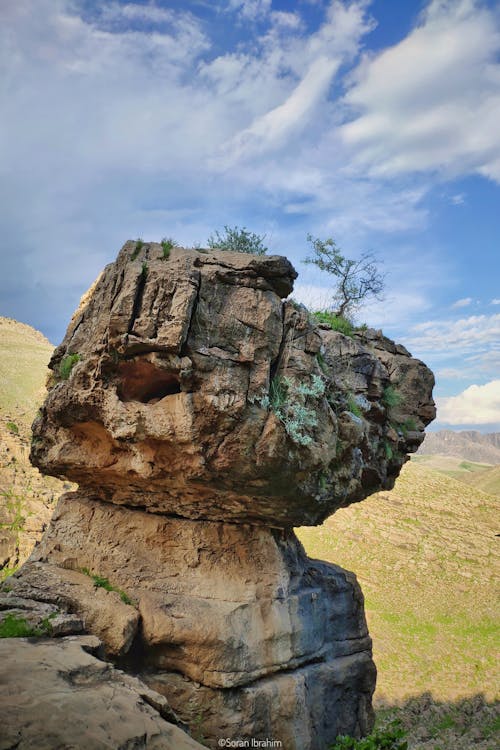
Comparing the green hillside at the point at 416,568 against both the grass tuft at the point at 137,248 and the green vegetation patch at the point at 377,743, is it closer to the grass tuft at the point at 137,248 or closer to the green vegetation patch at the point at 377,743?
the green vegetation patch at the point at 377,743

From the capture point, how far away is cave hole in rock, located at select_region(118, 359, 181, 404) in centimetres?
852

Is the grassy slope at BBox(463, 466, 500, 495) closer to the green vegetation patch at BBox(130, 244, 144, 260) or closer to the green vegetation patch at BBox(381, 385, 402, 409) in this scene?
the green vegetation patch at BBox(381, 385, 402, 409)

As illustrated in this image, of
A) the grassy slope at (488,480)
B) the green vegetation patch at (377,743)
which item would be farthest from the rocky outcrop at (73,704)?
the grassy slope at (488,480)

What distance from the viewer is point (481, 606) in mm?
27688

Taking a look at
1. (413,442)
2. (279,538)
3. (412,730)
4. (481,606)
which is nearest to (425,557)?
(481,606)

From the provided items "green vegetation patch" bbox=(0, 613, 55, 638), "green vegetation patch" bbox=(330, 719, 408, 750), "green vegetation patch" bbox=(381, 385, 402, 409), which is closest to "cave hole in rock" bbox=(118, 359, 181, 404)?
"green vegetation patch" bbox=(0, 613, 55, 638)

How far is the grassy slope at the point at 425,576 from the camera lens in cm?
2309

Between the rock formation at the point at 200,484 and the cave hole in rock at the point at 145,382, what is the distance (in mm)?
36

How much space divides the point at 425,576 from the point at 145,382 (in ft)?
86.0

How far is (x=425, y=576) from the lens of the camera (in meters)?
29.7

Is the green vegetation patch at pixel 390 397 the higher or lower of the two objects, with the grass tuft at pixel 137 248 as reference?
lower

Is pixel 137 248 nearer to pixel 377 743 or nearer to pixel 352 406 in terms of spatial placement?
pixel 352 406

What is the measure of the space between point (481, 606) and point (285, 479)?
23956 mm

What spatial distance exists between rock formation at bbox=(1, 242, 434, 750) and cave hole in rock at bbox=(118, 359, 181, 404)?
4 cm
